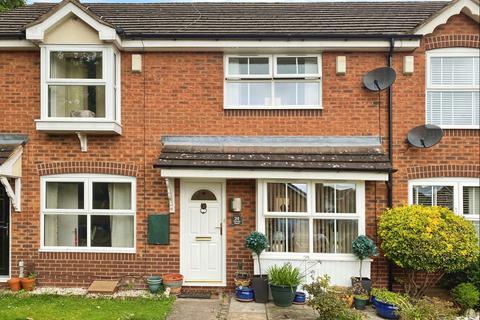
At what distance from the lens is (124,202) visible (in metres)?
8.75

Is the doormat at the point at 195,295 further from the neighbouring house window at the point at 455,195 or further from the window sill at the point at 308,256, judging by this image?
the neighbouring house window at the point at 455,195

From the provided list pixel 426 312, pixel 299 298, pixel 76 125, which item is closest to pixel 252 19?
pixel 76 125

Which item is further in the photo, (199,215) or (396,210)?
(199,215)

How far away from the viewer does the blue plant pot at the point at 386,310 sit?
23.4 feet

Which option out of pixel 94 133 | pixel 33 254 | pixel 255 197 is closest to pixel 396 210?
pixel 255 197

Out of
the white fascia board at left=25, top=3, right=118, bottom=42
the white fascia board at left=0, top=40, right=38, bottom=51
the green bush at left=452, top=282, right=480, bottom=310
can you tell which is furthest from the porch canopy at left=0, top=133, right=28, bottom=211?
the green bush at left=452, top=282, right=480, bottom=310

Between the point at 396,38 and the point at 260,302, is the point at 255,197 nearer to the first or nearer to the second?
the point at 260,302

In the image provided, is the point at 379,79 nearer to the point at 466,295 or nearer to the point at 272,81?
the point at 272,81

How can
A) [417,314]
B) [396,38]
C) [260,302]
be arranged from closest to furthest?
[417,314] → [260,302] → [396,38]

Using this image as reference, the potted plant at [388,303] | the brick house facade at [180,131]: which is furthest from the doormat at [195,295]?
the potted plant at [388,303]

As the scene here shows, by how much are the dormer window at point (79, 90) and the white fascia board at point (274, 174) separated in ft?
5.84

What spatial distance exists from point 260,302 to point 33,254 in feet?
16.3

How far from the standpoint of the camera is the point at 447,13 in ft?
27.5

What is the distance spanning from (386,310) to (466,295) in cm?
160
